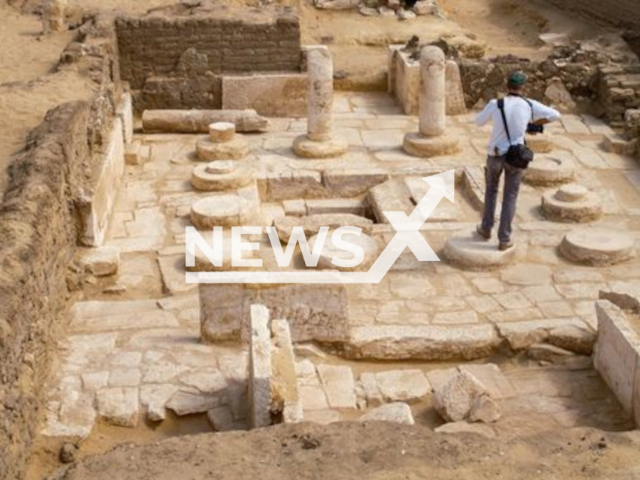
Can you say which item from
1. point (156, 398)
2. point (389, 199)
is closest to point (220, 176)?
point (389, 199)

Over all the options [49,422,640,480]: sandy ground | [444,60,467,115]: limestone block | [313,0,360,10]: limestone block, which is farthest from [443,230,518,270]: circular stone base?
[313,0,360,10]: limestone block

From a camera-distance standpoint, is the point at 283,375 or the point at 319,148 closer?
the point at 283,375

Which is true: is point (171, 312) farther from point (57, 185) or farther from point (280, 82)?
point (280, 82)

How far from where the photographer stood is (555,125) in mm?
14070

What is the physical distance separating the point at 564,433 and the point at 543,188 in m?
6.09

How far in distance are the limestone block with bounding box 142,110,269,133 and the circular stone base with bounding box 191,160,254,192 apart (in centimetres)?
184

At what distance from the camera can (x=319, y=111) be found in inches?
506

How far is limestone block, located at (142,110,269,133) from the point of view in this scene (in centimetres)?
1378

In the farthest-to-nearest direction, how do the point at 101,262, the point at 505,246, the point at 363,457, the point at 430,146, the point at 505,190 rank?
the point at 430,146
the point at 505,246
the point at 505,190
the point at 101,262
the point at 363,457

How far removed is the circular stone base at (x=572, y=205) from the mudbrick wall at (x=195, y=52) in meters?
5.01

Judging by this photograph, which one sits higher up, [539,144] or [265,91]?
[539,144]

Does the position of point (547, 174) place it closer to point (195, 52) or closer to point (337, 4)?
point (195, 52)

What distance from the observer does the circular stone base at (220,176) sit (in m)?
11.7

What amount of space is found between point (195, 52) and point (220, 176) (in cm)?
338
